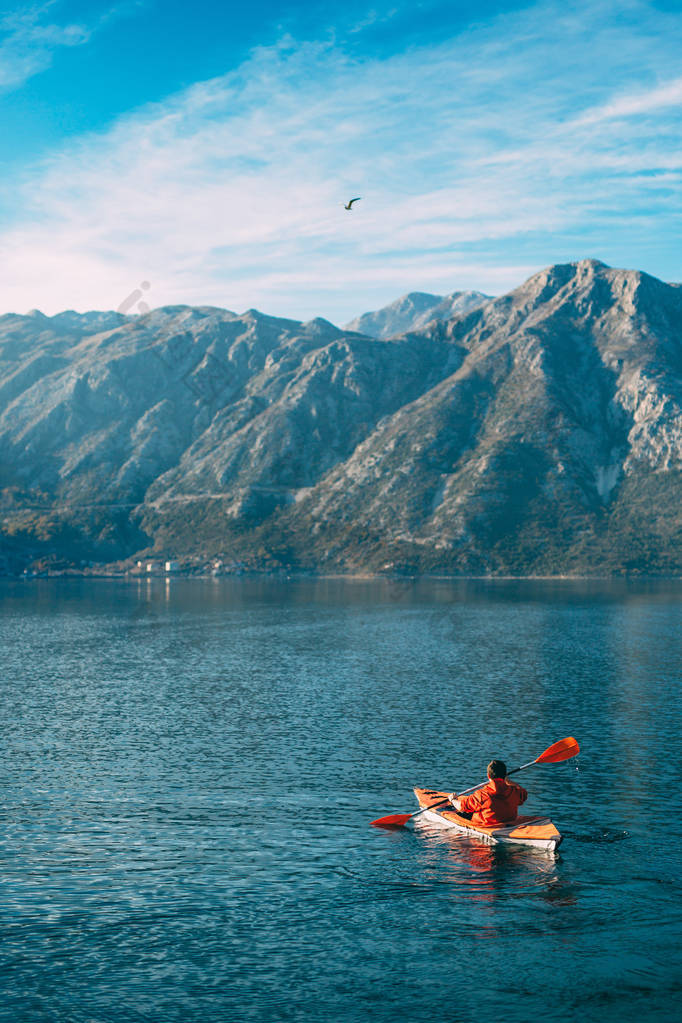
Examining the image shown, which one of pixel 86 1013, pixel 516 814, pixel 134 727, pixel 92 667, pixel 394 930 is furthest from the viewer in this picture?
pixel 92 667

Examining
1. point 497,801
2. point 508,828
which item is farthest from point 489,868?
point 497,801

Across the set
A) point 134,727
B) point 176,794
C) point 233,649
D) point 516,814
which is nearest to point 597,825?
point 516,814

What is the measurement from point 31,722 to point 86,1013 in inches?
2301

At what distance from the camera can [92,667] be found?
128 m

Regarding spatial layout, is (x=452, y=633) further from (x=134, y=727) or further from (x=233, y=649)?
(x=134, y=727)

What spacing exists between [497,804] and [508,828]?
1.59m

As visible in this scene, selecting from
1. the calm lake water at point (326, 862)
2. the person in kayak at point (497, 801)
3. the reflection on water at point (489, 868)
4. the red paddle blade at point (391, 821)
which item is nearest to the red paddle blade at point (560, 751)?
the calm lake water at point (326, 862)

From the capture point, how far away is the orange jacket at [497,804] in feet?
175

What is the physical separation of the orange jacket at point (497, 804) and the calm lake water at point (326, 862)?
5.49 ft

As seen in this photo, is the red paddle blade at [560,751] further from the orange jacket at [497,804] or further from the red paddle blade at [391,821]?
the red paddle blade at [391,821]

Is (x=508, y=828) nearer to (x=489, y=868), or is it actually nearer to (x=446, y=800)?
(x=489, y=868)

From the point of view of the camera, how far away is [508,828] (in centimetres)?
5219

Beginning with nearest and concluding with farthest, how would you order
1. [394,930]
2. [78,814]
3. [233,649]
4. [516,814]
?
[394,930], [516,814], [78,814], [233,649]

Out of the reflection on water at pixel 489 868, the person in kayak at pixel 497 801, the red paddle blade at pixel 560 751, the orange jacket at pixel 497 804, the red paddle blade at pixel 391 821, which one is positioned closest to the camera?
the reflection on water at pixel 489 868
